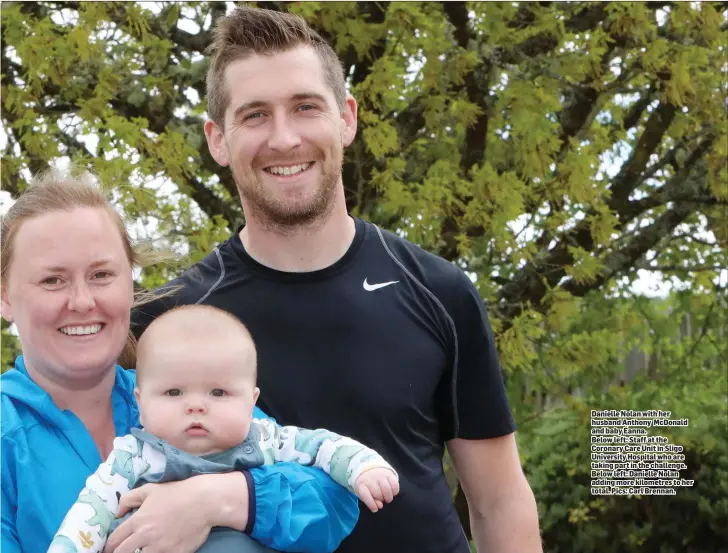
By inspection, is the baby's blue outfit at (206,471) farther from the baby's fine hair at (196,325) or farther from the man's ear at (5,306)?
the man's ear at (5,306)

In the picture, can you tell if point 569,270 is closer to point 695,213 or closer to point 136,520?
point 695,213

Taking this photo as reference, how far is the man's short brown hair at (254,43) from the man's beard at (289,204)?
245 millimetres

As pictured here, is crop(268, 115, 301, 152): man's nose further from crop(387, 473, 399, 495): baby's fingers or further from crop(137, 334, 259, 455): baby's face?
crop(387, 473, 399, 495): baby's fingers

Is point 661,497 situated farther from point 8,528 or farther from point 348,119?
point 8,528

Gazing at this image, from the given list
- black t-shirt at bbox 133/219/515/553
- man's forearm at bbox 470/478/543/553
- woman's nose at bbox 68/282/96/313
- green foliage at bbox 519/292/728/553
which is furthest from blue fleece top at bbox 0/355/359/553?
green foliage at bbox 519/292/728/553

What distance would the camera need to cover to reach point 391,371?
9.08 ft

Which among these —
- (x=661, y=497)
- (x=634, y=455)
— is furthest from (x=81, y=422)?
(x=661, y=497)

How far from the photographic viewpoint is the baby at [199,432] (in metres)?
2.31

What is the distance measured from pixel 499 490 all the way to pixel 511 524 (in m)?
0.12

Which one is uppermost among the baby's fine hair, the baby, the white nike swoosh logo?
the white nike swoosh logo

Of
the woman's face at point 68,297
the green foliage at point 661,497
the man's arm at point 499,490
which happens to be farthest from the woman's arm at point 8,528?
the green foliage at point 661,497

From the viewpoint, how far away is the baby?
91.0 inches

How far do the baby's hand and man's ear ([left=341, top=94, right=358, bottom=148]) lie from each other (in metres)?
1.11

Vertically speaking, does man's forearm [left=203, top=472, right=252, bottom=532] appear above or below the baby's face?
below
